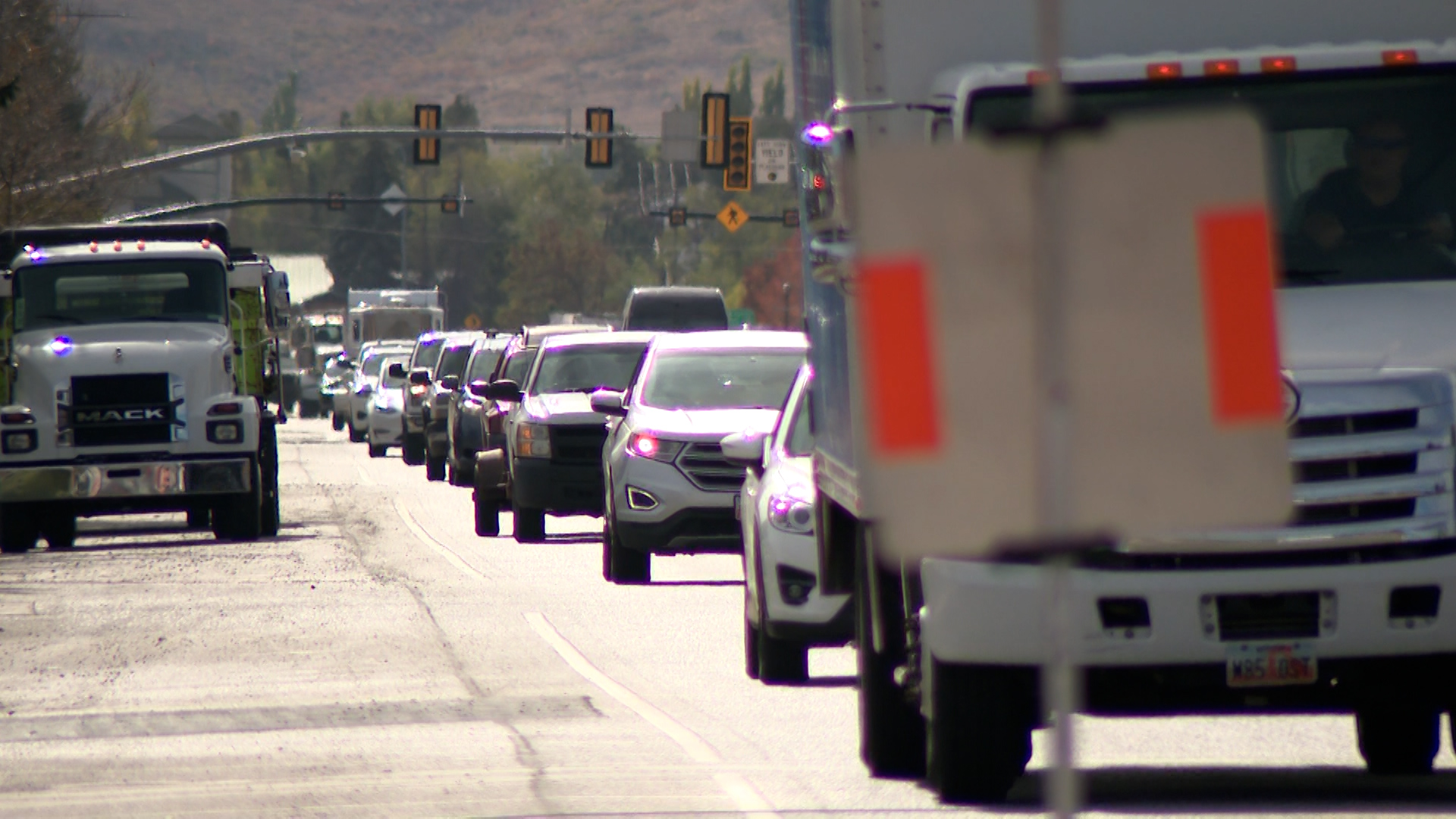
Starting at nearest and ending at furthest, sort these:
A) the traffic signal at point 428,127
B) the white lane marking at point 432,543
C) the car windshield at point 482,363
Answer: the white lane marking at point 432,543 → the car windshield at point 482,363 → the traffic signal at point 428,127

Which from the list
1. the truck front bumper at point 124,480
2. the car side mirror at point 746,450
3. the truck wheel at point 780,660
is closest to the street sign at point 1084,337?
the truck wheel at point 780,660

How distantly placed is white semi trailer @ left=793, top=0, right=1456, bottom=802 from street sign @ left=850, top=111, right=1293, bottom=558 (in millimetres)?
3907

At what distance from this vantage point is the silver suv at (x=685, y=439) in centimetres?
1842

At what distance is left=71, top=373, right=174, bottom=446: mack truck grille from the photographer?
23.9 meters

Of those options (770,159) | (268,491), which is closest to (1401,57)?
(268,491)

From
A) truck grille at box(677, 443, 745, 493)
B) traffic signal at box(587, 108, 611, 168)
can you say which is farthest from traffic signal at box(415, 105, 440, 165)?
truck grille at box(677, 443, 745, 493)

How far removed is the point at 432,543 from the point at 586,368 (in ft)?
6.98

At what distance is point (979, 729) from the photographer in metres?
8.41

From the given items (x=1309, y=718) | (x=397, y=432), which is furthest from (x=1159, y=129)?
(x=397, y=432)

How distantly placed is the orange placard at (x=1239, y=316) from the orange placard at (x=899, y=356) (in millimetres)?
414

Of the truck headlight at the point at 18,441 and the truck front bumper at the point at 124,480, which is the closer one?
the truck front bumper at the point at 124,480

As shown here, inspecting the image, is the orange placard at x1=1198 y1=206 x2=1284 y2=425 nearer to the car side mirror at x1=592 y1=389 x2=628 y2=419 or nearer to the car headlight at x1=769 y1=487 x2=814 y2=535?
the car headlight at x1=769 y1=487 x2=814 y2=535

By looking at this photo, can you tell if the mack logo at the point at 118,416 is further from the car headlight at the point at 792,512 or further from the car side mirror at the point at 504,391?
the car headlight at the point at 792,512

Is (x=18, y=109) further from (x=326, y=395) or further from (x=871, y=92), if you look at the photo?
(x=326, y=395)
